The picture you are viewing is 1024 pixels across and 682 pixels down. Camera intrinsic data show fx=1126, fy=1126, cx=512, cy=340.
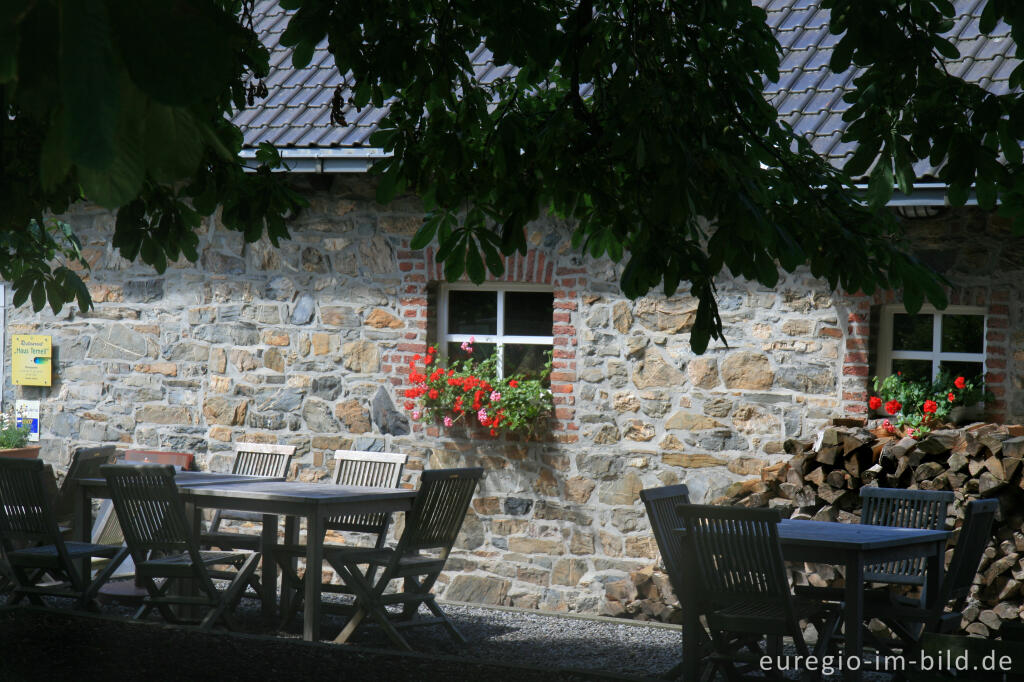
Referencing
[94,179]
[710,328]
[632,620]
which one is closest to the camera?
[94,179]

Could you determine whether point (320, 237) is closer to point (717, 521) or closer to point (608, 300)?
point (608, 300)

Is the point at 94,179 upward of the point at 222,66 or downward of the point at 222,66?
downward

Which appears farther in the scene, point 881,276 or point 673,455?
point 673,455

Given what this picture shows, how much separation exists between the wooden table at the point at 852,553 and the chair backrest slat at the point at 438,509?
155 centimetres

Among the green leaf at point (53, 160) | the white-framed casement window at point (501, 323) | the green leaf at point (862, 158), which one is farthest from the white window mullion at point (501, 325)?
the green leaf at point (53, 160)

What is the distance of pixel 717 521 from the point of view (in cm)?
500

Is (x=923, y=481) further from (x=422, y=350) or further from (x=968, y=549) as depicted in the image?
(x=422, y=350)

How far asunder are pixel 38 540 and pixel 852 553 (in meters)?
4.55

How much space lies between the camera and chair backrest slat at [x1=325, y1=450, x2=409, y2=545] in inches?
282

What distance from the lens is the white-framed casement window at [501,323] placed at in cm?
784

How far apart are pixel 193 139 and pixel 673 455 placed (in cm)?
633

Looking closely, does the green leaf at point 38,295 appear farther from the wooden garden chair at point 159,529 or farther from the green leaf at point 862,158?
the green leaf at point 862,158

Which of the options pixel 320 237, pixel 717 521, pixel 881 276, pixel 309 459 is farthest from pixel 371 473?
pixel 881 276

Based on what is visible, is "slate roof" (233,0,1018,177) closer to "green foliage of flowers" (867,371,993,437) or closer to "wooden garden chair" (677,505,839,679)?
"green foliage of flowers" (867,371,993,437)
